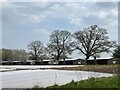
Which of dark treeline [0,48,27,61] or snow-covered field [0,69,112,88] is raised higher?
dark treeline [0,48,27,61]

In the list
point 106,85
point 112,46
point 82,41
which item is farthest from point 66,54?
point 106,85

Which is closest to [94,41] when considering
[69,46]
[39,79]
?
[69,46]

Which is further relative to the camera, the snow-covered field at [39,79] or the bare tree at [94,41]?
the bare tree at [94,41]

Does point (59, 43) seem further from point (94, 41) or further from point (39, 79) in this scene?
point (39, 79)

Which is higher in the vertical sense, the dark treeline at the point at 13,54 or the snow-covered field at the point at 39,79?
the dark treeline at the point at 13,54

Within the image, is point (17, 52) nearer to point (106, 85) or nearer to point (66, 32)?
point (66, 32)

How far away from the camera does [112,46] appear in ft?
281

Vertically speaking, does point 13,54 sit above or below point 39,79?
above

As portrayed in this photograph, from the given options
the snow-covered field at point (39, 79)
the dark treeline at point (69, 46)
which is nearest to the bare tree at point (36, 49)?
the dark treeline at point (69, 46)

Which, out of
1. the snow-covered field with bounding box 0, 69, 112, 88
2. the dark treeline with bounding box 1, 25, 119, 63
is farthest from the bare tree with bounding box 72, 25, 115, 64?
the snow-covered field with bounding box 0, 69, 112, 88

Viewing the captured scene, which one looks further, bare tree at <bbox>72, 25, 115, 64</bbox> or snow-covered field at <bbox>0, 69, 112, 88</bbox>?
bare tree at <bbox>72, 25, 115, 64</bbox>

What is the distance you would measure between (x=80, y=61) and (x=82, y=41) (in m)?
6.89

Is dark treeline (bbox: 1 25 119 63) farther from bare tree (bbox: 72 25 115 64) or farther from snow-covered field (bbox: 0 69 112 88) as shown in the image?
snow-covered field (bbox: 0 69 112 88)

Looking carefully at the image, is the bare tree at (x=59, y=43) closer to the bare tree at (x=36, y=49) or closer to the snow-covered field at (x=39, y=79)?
the bare tree at (x=36, y=49)
